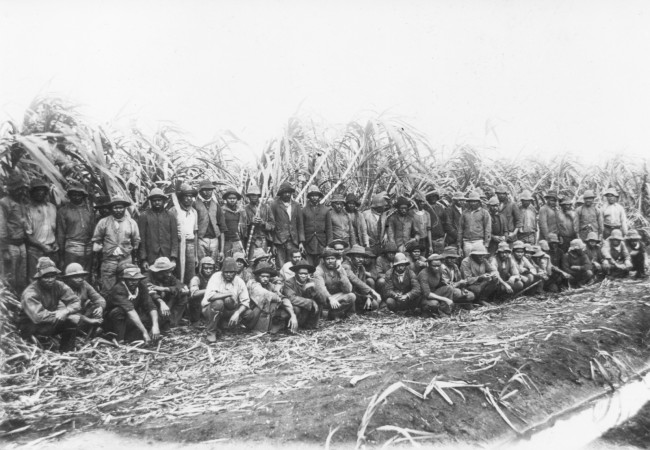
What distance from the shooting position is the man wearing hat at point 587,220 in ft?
29.6

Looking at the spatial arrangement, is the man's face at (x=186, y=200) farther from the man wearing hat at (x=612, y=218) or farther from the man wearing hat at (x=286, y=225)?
the man wearing hat at (x=612, y=218)

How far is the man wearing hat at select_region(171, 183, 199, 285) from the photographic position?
5.93 m

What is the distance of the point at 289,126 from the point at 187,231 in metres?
2.47

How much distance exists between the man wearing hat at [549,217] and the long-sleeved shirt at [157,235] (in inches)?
238

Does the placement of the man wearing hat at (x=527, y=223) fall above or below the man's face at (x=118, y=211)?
below

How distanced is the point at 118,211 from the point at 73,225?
0.43 metres

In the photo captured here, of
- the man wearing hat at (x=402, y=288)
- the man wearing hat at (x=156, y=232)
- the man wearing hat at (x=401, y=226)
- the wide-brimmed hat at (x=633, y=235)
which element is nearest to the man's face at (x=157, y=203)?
the man wearing hat at (x=156, y=232)

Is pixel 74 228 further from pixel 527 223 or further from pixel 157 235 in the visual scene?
pixel 527 223

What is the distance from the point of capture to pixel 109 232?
5.27 meters

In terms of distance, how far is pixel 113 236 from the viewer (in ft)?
17.3

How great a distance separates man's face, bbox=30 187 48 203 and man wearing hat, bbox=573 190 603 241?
26.2 ft

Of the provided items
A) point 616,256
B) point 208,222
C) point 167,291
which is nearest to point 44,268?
point 167,291

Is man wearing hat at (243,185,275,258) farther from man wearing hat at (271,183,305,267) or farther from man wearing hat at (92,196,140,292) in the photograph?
man wearing hat at (92,196,140,292)

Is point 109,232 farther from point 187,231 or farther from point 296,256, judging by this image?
point 296,256
